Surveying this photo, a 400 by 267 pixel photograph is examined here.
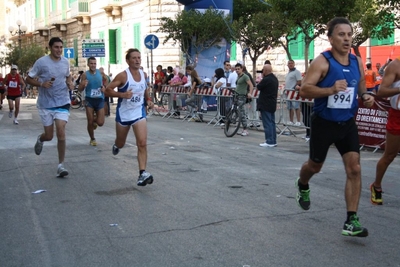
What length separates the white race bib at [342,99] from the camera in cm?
614

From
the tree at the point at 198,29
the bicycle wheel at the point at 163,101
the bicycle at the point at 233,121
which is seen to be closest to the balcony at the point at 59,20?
the tree at the point at 198,29

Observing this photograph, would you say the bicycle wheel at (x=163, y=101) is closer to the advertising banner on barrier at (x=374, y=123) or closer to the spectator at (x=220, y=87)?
the spectator at (x=220, y=87)

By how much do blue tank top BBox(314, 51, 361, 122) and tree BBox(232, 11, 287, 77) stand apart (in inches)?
766

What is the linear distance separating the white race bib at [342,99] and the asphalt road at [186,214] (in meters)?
1.16

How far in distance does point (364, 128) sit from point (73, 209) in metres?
7.85

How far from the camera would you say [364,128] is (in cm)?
1395

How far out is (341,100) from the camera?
6.16 m

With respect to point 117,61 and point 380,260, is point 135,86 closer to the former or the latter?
point 380,260

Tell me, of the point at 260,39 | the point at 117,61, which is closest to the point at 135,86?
the point at 260,39

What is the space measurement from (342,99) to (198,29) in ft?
69.9

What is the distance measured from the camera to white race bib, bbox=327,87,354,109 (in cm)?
614

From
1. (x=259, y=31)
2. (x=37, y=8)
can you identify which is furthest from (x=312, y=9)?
(x=37, y=8)

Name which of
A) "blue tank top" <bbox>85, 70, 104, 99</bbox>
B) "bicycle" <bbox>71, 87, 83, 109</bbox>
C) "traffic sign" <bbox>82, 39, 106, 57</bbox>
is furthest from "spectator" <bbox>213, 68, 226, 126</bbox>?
"traffic sign" <bbox>82, 39, 106, 57</bbox>

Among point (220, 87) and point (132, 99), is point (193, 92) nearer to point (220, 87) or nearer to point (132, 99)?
point (220, 87)
